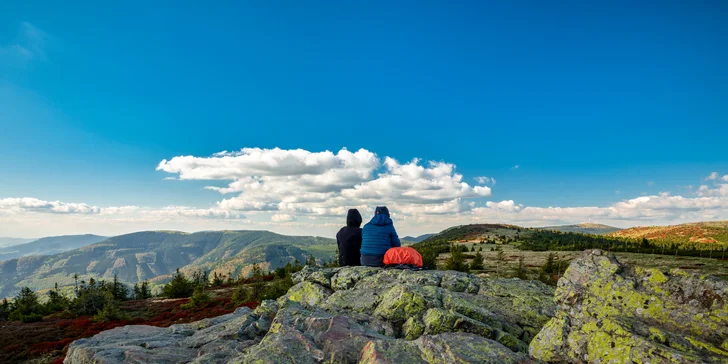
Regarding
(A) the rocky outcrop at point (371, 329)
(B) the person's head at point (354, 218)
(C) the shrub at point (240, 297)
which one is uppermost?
(B) the person's head at point (354, 218)

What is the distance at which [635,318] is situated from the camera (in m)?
7.79

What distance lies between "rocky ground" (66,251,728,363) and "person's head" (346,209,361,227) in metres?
5.63

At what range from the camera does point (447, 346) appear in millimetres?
7836

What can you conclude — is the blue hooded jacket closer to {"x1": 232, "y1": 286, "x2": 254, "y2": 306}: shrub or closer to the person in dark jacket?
the person in dark jacket

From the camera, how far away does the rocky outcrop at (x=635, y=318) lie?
6.62 metres

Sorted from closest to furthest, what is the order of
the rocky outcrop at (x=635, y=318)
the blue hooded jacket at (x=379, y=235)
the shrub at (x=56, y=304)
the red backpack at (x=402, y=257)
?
the rocky outcrop at (x=635, y=318) → the red backpack at (x=402, y=257) → the blue hooded jacket at (x=379, y=235) → the shrub at (x=56, y=304)

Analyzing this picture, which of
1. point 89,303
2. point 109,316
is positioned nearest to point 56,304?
point 89,303

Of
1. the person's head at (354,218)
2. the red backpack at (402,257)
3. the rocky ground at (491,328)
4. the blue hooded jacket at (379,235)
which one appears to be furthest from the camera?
the person's head at (354,218)

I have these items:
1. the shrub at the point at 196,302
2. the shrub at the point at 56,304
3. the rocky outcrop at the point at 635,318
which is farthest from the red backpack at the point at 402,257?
the shrub at the point at 56,304

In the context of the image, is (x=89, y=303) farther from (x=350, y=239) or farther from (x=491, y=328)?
(x=491, y=328)

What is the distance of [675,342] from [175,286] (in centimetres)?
8219

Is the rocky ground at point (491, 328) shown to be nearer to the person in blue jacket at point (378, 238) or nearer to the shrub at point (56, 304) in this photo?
the person in blue jacket at point (378, 238)

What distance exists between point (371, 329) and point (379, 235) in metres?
7.78

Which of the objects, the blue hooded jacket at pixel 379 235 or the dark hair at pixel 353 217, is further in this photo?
the dark hair at pixel 353 217
